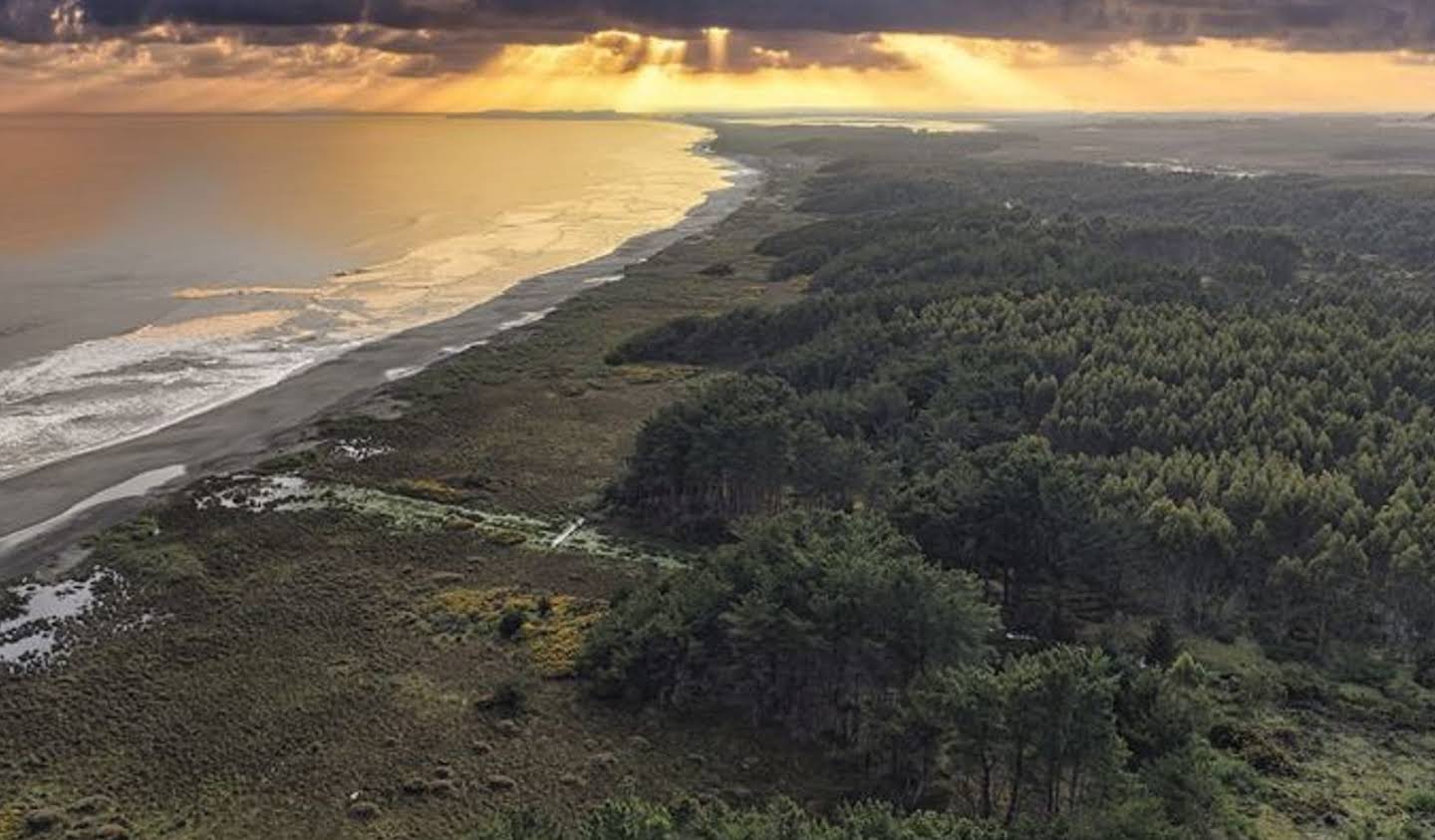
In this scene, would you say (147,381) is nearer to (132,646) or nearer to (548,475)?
(548,475)

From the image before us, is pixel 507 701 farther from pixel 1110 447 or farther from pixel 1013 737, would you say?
pixel 1110 447

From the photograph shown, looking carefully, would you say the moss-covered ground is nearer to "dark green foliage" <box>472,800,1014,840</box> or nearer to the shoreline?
the shoreline

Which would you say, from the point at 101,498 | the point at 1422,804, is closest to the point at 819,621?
the point at 1422,804

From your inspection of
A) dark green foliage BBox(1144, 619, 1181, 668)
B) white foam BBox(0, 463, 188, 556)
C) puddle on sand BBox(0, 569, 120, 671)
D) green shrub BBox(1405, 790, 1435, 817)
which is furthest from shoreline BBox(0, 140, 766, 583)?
green shrub BBox(1405, 790, 1435, 817)

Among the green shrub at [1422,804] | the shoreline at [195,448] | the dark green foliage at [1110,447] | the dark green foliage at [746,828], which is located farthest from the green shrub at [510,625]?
the green shrub at [1422,804]

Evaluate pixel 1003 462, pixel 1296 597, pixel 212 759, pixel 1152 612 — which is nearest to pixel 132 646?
pixel 212 759

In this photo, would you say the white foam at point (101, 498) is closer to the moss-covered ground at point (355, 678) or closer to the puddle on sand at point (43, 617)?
the moss-covered ground at point (355, 678)
